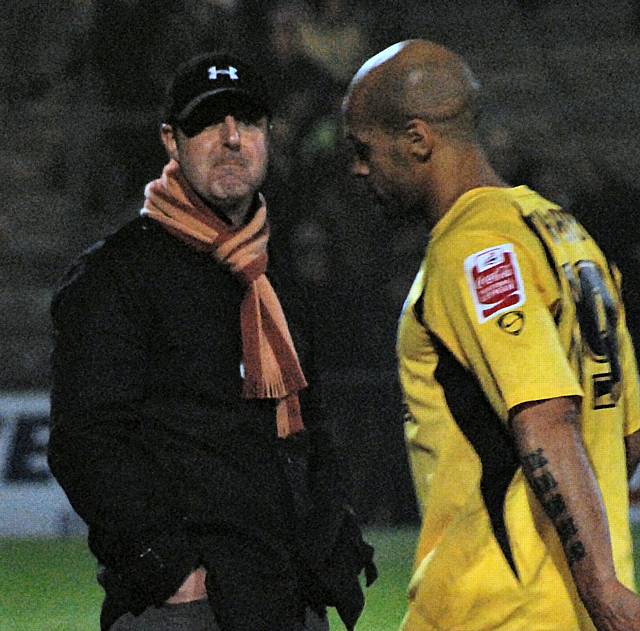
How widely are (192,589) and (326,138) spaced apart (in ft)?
→ 24.8

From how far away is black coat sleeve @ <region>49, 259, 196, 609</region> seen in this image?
3.08 meters

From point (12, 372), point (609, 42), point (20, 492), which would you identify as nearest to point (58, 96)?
point (12, 372)

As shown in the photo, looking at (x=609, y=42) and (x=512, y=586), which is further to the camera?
(x=609, y=42)

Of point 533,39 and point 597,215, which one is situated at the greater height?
point 533,39

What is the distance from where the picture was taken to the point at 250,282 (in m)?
3.40

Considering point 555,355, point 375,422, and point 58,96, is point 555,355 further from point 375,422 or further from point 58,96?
point 58,96

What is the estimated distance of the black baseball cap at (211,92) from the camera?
3.40 metres

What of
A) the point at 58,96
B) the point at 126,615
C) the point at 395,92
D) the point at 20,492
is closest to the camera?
the point at 395,92

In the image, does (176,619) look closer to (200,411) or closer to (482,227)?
(200,411)

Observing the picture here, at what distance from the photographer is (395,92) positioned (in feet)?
9.25

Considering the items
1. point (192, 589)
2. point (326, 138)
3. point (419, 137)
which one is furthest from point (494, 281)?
point (326, 138)

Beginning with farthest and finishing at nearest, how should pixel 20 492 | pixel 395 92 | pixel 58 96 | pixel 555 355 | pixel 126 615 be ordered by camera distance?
pixel 58 96 < pixel 20 492 < pixel 126 615 < pixel 395 92 < pixel 555 355

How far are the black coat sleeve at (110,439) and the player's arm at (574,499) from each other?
81 centimetres

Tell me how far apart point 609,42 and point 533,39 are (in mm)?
586
